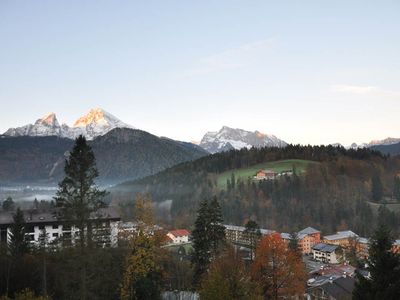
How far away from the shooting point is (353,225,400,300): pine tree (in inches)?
1027

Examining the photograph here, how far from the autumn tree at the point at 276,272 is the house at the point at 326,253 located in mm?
88128

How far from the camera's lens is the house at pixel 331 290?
7344 cm

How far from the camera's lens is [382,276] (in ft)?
88.5

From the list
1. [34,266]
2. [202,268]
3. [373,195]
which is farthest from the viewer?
[373,195]

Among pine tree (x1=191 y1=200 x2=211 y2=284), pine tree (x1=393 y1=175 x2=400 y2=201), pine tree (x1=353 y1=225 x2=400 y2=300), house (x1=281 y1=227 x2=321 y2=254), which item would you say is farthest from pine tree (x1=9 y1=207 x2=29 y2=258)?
pine tree (x1=393 y1=175 x2=400 y2=201)

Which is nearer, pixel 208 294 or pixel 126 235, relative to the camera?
pixel 208 294

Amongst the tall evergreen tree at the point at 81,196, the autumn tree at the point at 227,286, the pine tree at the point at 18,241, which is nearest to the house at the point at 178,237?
the pine tree at the point at 18,241

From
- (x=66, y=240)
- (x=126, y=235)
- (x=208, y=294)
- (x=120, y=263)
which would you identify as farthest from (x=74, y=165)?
(x=126, y=235)

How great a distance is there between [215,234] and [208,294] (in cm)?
1679

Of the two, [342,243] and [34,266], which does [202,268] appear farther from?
[342,243]

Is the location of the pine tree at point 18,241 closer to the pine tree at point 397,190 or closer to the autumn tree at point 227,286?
the autumn tree at point 227,286

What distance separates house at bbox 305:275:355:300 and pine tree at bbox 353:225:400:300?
47.9 metres

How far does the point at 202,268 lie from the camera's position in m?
47.7

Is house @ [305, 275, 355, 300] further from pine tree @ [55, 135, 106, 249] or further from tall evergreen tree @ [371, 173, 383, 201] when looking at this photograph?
tall evergreen tree @ [371, 173, 383, 201]
